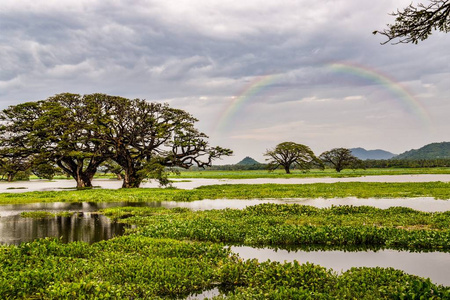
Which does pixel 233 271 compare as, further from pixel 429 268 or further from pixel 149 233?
pixel 149 233

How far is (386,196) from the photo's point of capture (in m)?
39.8

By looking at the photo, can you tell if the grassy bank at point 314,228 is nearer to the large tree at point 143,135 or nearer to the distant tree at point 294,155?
the large tree at point 143,135

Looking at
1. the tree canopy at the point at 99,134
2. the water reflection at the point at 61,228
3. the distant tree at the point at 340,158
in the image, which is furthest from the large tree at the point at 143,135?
the distant tree at the point at 340,158

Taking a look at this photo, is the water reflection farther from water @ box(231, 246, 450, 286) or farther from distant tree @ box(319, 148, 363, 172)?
distant tree @ box(319, 148, 363, 172)

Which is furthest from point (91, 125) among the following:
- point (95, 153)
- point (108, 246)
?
point (108, 246)

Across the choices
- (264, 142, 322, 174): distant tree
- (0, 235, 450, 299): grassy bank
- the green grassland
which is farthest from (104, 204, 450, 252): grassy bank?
(264, 142, 322, 174): distant tree

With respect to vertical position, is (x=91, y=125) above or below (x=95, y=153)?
above

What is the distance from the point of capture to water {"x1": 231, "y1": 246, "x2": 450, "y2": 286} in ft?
41.1

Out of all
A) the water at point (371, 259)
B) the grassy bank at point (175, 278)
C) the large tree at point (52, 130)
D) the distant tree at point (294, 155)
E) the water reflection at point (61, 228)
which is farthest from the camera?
the distant tree at point (294, 155)

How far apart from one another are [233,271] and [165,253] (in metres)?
3.73

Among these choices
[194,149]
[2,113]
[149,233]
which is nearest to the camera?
[149,233]

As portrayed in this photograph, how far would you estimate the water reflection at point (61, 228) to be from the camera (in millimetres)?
18891

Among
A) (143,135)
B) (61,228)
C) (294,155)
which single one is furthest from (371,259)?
(294,155)

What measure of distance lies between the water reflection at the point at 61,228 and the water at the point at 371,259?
861 cm
